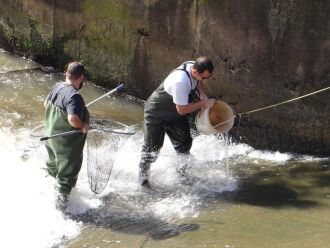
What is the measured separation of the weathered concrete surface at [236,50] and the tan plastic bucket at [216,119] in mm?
1285

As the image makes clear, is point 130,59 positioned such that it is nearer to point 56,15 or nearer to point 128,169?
point 56,15

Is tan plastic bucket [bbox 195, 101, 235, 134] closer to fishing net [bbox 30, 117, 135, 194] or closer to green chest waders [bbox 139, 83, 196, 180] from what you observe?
green chest waders [bbox 139, 83, 196, 180]

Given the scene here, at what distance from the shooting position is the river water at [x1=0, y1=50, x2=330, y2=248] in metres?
6.52

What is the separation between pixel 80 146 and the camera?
22.0ft

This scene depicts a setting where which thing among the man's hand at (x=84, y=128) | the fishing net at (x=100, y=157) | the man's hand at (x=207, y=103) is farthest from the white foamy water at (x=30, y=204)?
the man's hand at (x=207, y=103)

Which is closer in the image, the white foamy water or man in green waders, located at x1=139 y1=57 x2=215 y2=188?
the white foamy water

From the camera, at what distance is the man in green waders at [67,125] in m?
6.47

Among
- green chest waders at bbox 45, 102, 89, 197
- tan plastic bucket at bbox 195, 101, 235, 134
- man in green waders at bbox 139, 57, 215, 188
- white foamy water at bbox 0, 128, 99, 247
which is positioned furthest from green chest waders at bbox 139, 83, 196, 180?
green chest waders at bbox 45, 102, 89, 197

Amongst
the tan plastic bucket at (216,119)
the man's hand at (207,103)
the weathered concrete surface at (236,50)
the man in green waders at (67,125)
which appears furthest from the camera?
the weathered concrete surface at (236,50)

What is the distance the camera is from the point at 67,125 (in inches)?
260

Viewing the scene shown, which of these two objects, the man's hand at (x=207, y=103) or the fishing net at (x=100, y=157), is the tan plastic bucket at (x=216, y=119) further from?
the fishing net at (x=100, y=157)

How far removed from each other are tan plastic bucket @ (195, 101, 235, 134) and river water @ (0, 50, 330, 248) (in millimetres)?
685

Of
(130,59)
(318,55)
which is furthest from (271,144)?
(130,59)

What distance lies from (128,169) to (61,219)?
151 centimetres
